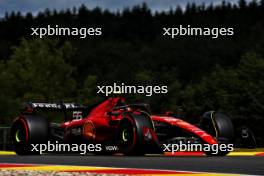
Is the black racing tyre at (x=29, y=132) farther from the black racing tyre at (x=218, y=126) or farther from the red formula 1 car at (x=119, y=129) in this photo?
the black racing tyre at (x=218, y=126)

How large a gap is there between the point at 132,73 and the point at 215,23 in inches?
3064

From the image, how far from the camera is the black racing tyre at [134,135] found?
42.7ft

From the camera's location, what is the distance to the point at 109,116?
14.4m

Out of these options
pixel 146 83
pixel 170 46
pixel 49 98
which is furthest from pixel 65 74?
pixel 170 46

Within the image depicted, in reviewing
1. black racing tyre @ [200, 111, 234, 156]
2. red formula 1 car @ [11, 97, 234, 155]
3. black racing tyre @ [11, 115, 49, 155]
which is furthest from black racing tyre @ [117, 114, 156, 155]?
black racing tyre @ [11, 115, 49, 155]

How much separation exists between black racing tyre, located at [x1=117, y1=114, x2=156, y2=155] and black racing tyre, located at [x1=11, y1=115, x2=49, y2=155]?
7.57ft

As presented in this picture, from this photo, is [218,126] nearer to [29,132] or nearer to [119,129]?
[119,129]

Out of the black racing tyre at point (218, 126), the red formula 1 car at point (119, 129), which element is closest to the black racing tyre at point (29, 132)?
the red formula 1 car at point (119, 129)

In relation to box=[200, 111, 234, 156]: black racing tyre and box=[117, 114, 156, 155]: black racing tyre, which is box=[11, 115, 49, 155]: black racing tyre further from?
box=[200, 111, 234, 156]: black racing tyre

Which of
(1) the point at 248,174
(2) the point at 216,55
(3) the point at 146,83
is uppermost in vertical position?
(2) the point at 216,55

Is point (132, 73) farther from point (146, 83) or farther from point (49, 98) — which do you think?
point (49, 98)

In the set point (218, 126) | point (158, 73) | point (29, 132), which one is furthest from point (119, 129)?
point (158, 73)

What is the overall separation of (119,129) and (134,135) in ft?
2.33

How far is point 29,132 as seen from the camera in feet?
49.1
